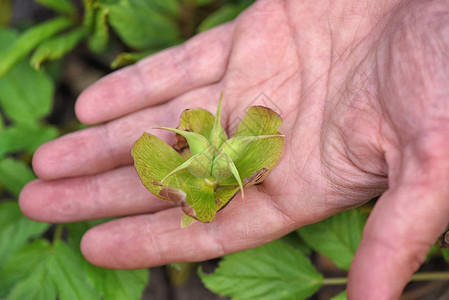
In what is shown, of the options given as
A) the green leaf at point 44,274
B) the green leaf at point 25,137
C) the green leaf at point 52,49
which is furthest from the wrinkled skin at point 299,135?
the green leaf at point 52,49

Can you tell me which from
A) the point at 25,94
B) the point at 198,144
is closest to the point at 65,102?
the point at 25,94

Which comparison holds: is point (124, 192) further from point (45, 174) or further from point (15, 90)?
point (15, 90)

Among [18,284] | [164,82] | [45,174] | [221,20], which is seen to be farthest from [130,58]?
[18,284]

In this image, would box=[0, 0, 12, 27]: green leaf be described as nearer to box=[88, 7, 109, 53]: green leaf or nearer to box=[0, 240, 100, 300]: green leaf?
box=[88, 7, 109, 53]: green leaf

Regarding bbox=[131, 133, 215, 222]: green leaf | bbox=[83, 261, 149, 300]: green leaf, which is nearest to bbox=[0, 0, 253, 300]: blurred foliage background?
bbox=[83, 261, 149, 300]: green leaf

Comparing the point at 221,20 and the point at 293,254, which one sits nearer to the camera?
the point at 293,254

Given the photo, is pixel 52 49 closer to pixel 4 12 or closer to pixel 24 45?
pixel 24 45
